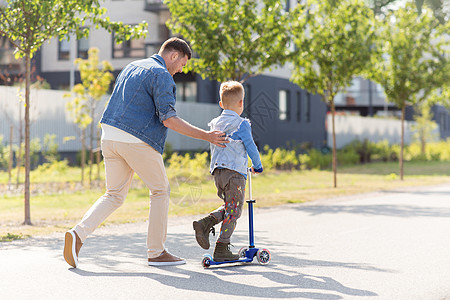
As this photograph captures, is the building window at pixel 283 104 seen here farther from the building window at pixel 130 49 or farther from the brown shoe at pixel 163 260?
the brown shoe at pixel 163 260

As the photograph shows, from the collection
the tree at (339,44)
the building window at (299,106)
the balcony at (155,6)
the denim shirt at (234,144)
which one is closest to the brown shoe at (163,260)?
the denim shirt at (234,144)

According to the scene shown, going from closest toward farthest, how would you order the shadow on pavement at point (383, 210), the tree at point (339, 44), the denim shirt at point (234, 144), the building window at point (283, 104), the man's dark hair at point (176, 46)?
the denim shirt at point (234, 144), the man's dark hair at point (176, 46), the shadow on pavement at point (383, 210), the tree at point (339, 44), the building window at point (283, 104)

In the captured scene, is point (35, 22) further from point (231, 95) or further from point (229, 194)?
point (229, 194)

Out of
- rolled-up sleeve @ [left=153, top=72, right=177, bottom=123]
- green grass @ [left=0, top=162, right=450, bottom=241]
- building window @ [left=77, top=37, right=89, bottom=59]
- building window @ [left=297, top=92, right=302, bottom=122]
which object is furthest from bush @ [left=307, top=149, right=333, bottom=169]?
rolled-up sleeve @ [left=153, top=72, right=177, bottom=123]

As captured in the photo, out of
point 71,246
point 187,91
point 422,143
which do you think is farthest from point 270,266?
point 422,143

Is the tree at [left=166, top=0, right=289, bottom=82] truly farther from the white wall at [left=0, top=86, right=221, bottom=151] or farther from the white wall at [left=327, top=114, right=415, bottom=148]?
the white wall at [left=327, top=114, right=415, bottom=148]

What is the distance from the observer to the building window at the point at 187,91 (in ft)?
97.2

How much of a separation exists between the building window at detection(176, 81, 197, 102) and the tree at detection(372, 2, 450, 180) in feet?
37.6

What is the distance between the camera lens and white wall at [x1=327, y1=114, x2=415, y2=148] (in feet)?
115

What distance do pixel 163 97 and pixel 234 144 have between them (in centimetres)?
76

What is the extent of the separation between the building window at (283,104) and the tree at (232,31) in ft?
58.2

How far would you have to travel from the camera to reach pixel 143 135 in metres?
5.42

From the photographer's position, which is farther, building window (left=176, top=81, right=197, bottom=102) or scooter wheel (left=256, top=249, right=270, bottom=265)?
building window (left=176, top=81, right=197, bottom=102)

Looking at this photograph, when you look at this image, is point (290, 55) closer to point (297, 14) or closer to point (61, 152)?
point (297, 14)
